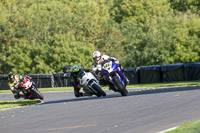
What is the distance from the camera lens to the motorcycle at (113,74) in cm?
1684

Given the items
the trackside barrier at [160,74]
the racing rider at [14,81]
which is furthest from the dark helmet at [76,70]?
the trackside barrier at [160,74]

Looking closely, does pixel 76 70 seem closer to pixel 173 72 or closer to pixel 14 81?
pixel 14 81

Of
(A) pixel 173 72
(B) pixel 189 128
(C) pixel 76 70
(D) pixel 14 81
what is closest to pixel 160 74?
(A) pixel 173 72

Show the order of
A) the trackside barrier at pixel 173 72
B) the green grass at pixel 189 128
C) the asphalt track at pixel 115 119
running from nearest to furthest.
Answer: the green grass at pixel 189 128, the asphalt track at pixel 115 119, the trackside barrier at pixel 173 72

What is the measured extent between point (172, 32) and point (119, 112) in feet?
163

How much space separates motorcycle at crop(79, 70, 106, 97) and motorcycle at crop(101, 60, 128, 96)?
49cm

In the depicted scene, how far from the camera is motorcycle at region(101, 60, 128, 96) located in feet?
55.3

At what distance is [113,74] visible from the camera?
1711 cm

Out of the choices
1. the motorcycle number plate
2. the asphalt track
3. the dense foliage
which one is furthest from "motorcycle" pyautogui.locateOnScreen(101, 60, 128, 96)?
the dense foliage

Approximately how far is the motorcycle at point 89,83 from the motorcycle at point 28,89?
4.78m

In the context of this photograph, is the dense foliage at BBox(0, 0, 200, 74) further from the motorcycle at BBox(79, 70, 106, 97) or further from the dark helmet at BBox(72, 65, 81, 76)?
the motorcycle at BBox(79, 70, 106, 97)

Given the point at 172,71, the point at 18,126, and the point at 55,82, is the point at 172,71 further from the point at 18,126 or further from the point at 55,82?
the point at 18,126

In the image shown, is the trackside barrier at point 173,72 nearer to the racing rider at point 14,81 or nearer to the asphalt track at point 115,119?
the racing rider at point 14,81

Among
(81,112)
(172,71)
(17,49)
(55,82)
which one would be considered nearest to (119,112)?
(81,112)
